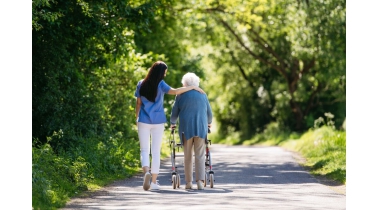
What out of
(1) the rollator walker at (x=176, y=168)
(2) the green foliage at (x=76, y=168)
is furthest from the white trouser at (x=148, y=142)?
(2) the green foliage at (x=76, y=168)

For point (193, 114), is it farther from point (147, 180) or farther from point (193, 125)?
point (147, 180)

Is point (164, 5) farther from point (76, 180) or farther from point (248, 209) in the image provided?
point (248, 209)

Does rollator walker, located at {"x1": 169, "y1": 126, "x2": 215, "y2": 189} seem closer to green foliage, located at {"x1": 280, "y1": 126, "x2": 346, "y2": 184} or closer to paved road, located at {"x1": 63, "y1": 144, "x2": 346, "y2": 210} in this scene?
paved road, located at {"x1": 63, "y1": 144, "x2": 346, "y2": 210}

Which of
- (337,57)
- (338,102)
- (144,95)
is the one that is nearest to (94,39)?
(144,95)

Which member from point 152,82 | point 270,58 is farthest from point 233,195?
point 270,58

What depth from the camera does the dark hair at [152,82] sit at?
526 inches

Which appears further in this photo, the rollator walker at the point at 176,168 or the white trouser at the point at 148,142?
the rollator walker at the point at 176,168

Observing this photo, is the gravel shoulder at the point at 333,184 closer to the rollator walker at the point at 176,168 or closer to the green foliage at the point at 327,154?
the green foliage at the point at 327,154

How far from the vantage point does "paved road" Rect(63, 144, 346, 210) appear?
11.0 m

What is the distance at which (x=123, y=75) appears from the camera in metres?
23.9

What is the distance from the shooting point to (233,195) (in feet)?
40.7
